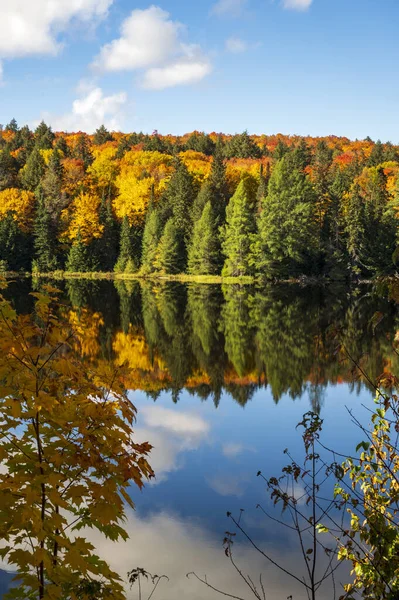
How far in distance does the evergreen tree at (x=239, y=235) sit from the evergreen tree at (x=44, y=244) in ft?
71.2

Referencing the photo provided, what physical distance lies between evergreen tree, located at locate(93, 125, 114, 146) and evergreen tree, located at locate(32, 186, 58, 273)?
148 ft

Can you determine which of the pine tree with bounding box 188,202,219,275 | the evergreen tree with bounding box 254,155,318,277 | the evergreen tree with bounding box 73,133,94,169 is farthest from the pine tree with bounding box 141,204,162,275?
the evergreen tree with bounding box 73,133,94,169

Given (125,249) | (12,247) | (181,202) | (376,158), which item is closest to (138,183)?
(181,202)

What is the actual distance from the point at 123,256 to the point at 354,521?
63.4 meters

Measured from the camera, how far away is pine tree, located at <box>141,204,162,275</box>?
62.4 meters

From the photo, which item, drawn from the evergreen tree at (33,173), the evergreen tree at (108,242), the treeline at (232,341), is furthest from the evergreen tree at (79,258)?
the treeline at (232,341)

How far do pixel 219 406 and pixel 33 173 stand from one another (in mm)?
68939

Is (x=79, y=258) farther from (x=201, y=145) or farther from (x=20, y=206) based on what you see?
(x=201, y=145)

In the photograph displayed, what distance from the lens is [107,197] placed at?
7612cm

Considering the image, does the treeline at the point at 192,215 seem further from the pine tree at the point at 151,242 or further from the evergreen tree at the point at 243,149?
the evergreen tree at the point at 243,149

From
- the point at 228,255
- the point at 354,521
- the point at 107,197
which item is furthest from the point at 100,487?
the point at 107,197

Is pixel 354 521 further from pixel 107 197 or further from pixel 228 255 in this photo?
pixel 107 197

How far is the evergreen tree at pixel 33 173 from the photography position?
74562 millimetres

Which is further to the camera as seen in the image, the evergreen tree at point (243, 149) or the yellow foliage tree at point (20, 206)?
the evergreen tree at point (243, 149)
